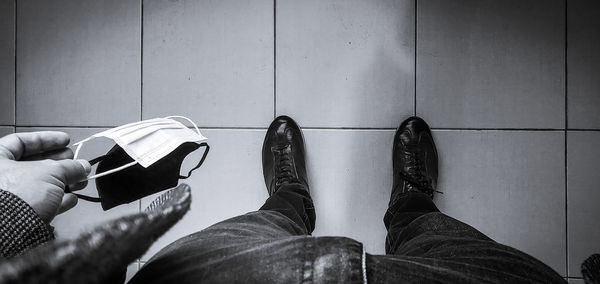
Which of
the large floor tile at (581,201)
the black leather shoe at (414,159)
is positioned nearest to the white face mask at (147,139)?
the black leather shoe at (414,159)

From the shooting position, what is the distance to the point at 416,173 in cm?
107

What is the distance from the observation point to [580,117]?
42.0 inches

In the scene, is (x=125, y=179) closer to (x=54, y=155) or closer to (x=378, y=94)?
(x=54, y=155)

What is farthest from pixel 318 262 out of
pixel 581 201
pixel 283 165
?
pixel 581 201

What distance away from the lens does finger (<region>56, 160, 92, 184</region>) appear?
20.5 inches

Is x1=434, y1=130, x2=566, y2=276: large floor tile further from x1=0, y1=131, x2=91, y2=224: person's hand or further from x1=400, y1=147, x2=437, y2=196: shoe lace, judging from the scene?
x1=0, y1=131, x2=91, y2=224: person's hand

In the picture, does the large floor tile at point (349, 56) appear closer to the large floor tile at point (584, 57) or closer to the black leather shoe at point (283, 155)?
the black leather shoe at point (283, 155)

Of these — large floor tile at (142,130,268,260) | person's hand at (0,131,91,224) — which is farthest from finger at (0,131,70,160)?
large floor tile at (142,130,268,260)

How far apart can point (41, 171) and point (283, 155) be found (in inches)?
26.2

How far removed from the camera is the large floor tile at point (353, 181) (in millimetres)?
1089

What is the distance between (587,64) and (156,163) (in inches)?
51.1

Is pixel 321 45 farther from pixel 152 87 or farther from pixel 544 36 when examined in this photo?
pixel 544 36

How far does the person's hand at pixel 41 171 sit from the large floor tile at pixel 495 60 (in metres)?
0.95

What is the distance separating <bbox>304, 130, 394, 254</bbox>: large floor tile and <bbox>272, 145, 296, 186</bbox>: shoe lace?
8cm
